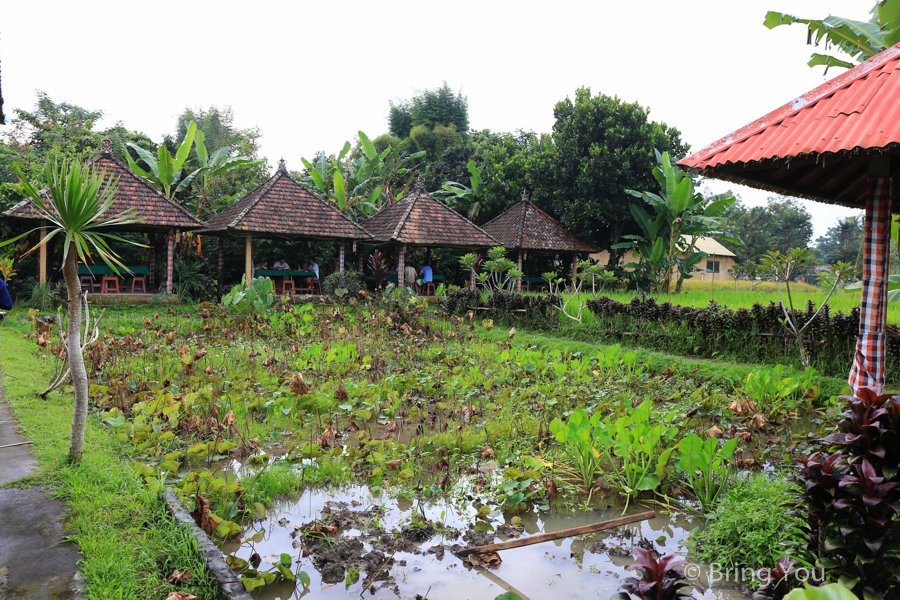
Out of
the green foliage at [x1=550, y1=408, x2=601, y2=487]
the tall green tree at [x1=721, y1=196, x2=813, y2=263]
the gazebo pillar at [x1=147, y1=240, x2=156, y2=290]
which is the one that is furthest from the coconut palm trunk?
the tall green tree at [x1=721, y1=196, x2=813, y2=263]

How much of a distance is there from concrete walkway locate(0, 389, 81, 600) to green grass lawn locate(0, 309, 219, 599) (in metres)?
0.06

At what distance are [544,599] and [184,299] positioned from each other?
13.7 metres

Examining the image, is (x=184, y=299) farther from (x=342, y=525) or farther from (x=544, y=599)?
(x=544, y=599)

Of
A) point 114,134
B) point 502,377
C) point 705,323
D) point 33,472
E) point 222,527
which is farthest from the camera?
point 114,134

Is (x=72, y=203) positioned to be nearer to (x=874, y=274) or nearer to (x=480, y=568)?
(x=480, y=568)

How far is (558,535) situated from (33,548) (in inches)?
104

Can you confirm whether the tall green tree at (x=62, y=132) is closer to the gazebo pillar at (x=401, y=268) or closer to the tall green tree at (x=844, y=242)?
the gazebo pillar at (x=401, y=268)

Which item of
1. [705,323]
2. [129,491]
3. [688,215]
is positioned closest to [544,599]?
[129,491]

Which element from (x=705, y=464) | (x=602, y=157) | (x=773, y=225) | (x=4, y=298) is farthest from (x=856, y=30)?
(x=773, y=225)

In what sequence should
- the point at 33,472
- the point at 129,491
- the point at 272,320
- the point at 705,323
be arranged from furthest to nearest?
the point at 272,320, the point at 705,323, the point at 33,472, the point at 129,491

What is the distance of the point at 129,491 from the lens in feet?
10.8

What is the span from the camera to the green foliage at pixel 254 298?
11.3m

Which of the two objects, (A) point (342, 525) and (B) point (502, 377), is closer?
(A) point (342, 525)

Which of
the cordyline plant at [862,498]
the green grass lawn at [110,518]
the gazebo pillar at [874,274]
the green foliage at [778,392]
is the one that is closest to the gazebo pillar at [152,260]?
the green grass lawn at [110,518]
